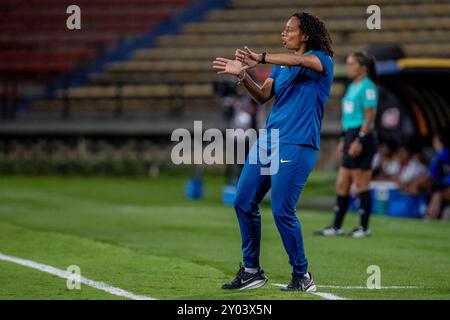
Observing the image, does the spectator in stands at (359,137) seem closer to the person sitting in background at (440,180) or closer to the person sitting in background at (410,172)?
the person sitting in background at (440,180)

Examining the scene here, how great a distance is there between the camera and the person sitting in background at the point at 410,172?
58.1 ft

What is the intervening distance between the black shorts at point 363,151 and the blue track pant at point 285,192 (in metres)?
4.65

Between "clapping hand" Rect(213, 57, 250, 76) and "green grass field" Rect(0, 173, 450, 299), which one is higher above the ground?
"clapping hand" Rect(213, 57, 250, 76)

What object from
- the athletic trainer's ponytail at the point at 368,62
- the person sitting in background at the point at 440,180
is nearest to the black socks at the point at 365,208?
the athletic trainer's ponytail at the point at 368,62

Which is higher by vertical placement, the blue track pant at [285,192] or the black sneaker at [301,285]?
the blue track pant at [285,192]

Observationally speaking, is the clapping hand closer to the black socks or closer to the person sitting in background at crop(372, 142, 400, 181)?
the black socks

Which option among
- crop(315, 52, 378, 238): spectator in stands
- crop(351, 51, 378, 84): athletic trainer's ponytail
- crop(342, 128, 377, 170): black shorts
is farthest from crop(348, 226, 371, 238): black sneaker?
crop(351, 51, 378, 84): athletic trainer's ponytail

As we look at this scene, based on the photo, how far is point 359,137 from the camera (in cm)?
1273

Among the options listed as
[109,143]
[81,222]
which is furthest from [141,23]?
[81,222]

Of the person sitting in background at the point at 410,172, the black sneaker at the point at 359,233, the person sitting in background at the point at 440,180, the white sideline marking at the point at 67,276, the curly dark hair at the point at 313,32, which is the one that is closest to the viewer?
the white sideline marking at the point at 67,276

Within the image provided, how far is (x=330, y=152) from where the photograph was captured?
27406mm

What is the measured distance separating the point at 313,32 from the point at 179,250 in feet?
12.9

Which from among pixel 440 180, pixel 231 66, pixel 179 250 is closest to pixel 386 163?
pixel 440 180

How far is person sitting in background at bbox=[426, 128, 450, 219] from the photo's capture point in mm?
16844
